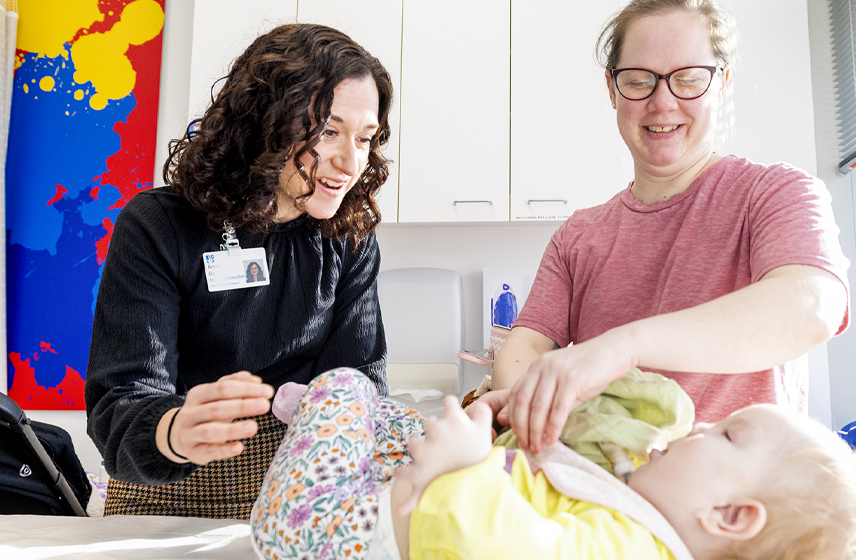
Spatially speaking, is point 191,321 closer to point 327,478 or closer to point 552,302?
point 327,478

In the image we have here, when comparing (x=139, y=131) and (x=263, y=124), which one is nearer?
(x=263, y=124)

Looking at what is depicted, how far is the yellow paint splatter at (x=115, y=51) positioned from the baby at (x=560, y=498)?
2.98 metres

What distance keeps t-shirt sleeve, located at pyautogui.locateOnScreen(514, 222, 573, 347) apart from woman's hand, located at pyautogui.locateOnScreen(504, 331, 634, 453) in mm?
496

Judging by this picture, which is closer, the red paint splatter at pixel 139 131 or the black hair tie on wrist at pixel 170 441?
the black hair tie on wrist at pixel 170 441

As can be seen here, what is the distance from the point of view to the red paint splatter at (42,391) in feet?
9.95

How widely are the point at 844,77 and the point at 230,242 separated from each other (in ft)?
9.25

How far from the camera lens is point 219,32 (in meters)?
2.94

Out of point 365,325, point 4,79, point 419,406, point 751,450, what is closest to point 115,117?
point 4,79

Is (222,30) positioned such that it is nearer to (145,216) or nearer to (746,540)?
(145,216)

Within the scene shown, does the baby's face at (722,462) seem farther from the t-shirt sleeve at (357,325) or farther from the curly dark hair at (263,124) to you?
the curly dark hair at (263,124)

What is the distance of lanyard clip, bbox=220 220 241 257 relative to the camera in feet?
4.31

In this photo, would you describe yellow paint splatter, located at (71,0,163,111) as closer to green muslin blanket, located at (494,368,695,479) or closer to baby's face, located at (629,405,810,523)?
green muslin blanket, located at (494,368,695,479)

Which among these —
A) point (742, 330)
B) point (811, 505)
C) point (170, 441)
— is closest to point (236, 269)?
point (170, 441)

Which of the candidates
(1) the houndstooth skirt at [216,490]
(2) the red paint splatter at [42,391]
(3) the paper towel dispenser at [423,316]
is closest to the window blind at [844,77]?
(3) the paper towel dispenser at [423,316]
